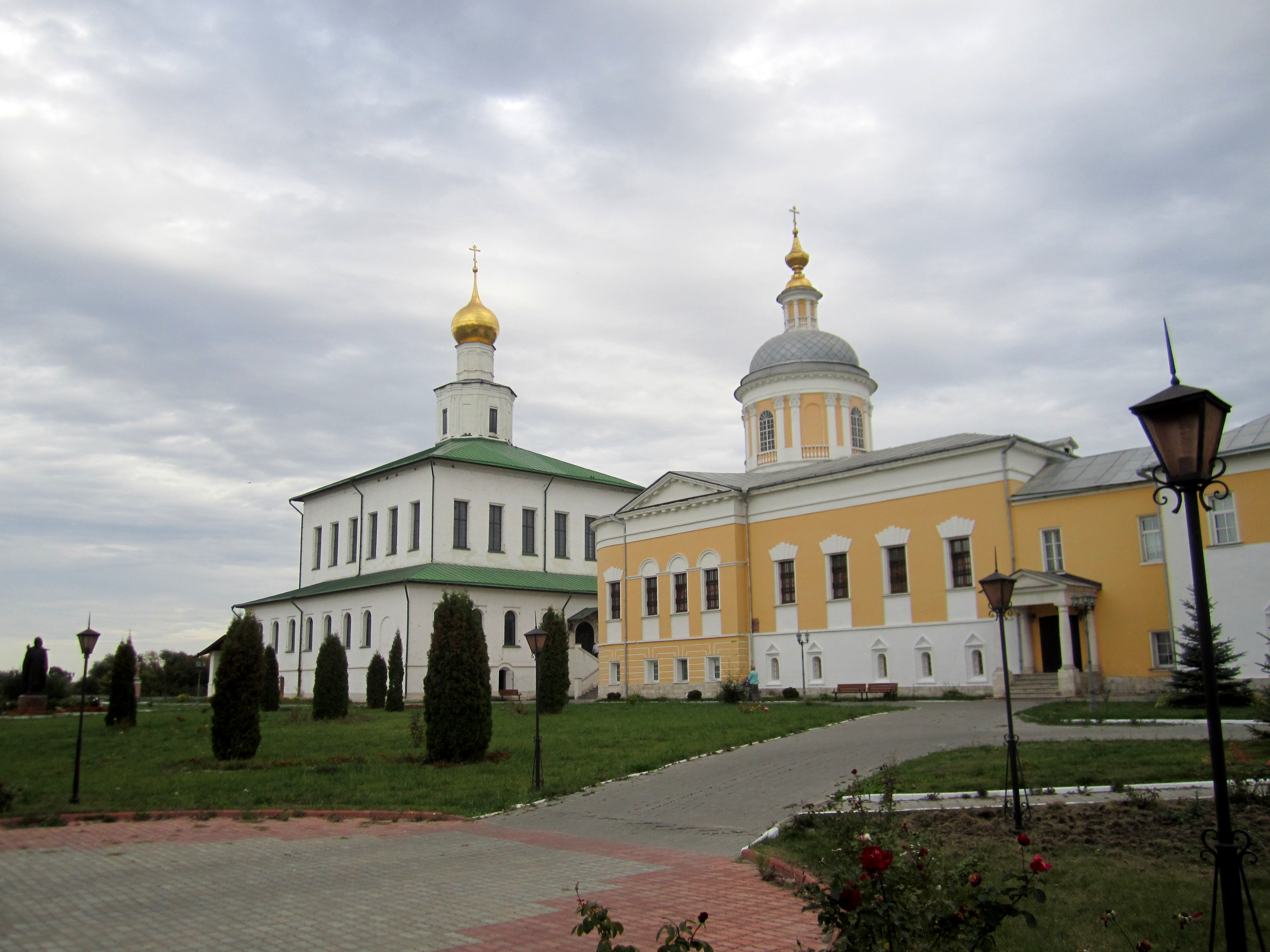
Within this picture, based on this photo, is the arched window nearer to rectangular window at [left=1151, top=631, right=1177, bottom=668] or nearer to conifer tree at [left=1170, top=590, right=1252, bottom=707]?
rectangular window at [left=1151, top=631, right=1177, bottom=668]

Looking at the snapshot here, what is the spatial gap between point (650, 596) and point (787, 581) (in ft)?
22.3

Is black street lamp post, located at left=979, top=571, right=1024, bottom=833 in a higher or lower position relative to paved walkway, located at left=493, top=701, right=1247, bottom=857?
higher

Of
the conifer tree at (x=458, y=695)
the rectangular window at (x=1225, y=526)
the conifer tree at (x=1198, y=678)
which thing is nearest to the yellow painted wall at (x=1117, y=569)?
the rectangular window at (x=1225, y=526)

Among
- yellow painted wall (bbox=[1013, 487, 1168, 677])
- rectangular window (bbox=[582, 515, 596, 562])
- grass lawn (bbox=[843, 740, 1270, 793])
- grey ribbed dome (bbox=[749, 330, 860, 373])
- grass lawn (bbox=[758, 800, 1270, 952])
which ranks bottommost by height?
grass lawn (bbox=[758, 800, 1270, 952])

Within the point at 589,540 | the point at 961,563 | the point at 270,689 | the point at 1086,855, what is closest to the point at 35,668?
the point at 270,689

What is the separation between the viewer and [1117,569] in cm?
2516

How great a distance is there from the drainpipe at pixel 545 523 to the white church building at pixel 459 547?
0.07 meters

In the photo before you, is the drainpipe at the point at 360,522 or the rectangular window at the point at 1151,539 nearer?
the rectangular window at the point at 1151,539

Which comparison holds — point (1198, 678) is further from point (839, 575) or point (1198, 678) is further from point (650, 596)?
point (650, 596)

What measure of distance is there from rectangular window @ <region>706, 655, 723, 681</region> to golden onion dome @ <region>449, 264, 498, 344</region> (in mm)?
24666

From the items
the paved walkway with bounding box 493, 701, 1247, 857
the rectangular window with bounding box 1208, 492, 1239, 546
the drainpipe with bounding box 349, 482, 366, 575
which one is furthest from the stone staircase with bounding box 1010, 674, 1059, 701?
the drainpipe with bounding box 349, 482, 366, 575

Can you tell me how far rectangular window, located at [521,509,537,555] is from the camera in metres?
47.8

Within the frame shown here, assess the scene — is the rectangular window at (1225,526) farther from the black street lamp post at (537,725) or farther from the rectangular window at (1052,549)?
the black street lamp post at (537,725)

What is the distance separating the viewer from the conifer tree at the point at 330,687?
27.6 metres
